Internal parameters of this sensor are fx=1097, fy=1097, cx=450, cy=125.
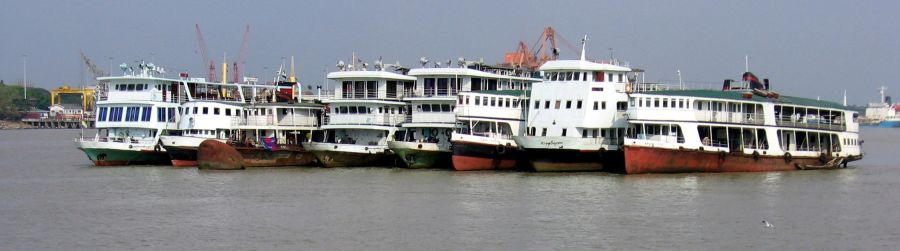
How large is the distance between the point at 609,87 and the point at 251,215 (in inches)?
917

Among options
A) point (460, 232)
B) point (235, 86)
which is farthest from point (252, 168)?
point (460, 232)

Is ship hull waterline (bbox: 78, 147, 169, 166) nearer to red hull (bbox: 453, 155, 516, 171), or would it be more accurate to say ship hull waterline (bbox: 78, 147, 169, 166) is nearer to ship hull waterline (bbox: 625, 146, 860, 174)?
red hull (bbox: 453, 155, 516, 171)

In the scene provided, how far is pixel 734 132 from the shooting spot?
58.5 m

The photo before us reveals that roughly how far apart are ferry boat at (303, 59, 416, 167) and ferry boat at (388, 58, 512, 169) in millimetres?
1007

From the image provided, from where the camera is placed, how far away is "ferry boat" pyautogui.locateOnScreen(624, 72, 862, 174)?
53594 mm

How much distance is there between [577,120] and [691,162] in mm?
5945

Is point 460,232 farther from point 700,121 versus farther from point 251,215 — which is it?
point 700,121

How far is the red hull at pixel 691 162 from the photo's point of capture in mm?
52688

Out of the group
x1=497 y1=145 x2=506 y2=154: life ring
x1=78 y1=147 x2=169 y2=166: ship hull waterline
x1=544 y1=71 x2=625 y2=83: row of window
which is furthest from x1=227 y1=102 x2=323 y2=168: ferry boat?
x1=544 y1=71 x2=625 y2=83: row of window

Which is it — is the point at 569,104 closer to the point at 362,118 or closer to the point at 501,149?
the point at 501,149

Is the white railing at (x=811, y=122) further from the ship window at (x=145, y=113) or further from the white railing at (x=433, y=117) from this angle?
the ship window at (x=145, y=113)

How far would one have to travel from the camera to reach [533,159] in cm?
5538

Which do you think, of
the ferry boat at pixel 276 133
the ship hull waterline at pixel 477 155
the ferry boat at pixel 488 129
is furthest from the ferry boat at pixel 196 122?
the ship hull waterline at pixel 477 155

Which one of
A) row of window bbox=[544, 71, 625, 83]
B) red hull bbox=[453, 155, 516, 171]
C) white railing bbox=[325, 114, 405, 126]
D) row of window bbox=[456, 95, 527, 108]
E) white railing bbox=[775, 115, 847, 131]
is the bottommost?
red hull bbox=[453, 155, 516, 171]
